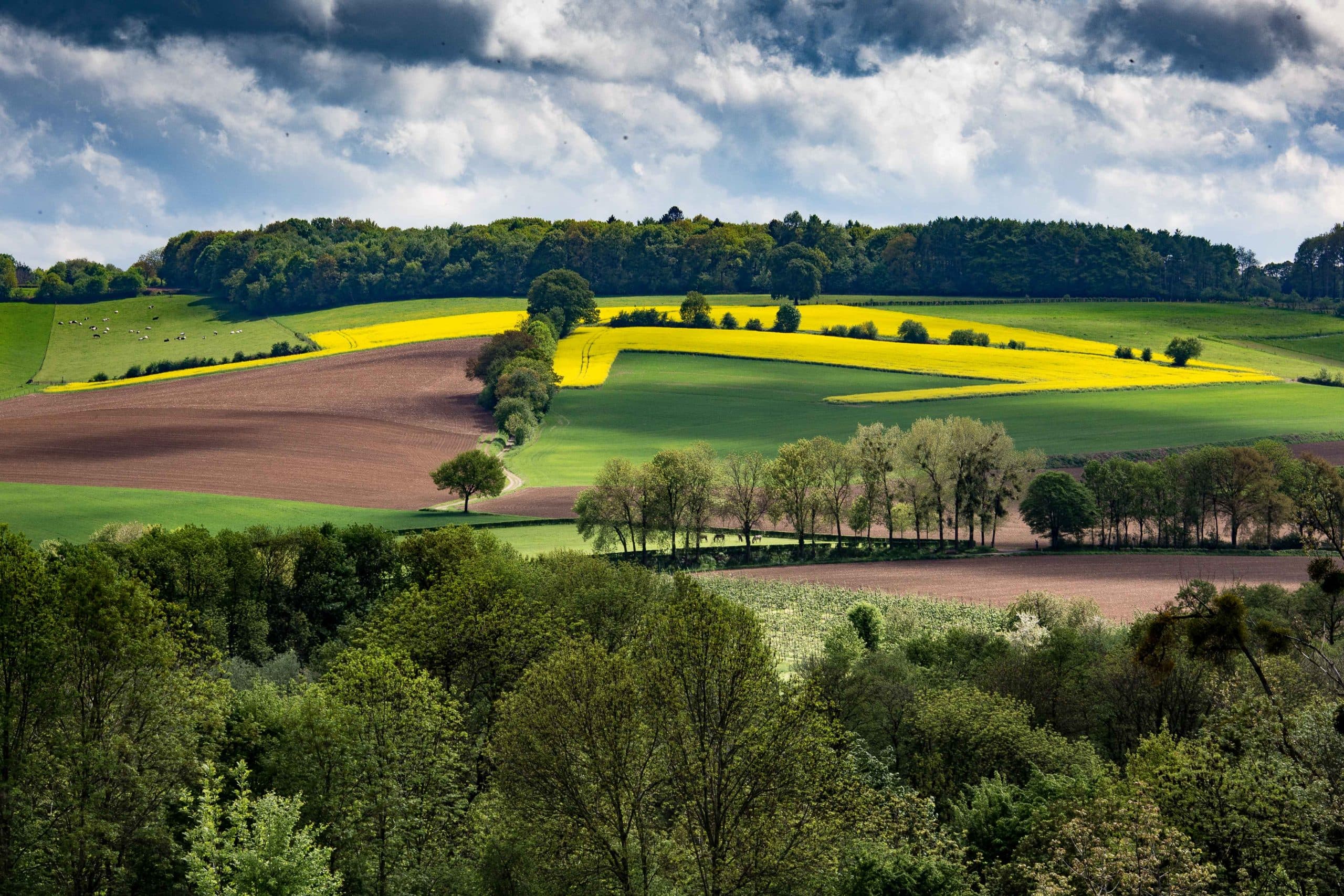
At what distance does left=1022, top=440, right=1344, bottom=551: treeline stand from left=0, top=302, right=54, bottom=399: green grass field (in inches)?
4653

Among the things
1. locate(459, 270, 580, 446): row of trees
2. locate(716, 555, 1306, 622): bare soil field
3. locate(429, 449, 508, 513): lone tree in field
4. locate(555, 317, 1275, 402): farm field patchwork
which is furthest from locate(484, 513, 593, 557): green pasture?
locate(555, 317, 1275, 402): farm field patchwork

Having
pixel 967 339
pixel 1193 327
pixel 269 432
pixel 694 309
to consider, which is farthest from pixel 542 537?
pixel 1193 327

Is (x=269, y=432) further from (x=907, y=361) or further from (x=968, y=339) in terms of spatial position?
(x=968, y=339)

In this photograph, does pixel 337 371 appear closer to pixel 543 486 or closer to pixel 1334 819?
pixel 543 486

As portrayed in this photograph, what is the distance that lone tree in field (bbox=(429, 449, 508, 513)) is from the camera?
10062cm

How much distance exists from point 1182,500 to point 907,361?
6622 centimetres

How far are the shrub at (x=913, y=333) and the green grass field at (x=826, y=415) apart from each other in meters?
22.2

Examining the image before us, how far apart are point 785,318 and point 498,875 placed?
152406 mm

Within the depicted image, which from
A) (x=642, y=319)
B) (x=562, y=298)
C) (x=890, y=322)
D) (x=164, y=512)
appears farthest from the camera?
(x=642, y=319)

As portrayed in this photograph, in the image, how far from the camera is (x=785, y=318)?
180250 mm

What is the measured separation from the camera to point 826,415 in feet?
437

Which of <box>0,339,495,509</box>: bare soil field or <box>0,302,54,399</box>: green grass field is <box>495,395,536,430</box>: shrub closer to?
<box>0,339,495,509</box>: bare soil field

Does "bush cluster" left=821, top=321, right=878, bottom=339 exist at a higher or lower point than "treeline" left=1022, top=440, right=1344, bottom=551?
higher

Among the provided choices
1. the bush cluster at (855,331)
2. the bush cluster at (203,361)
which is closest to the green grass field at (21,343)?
the bush cluster at (203,361)
